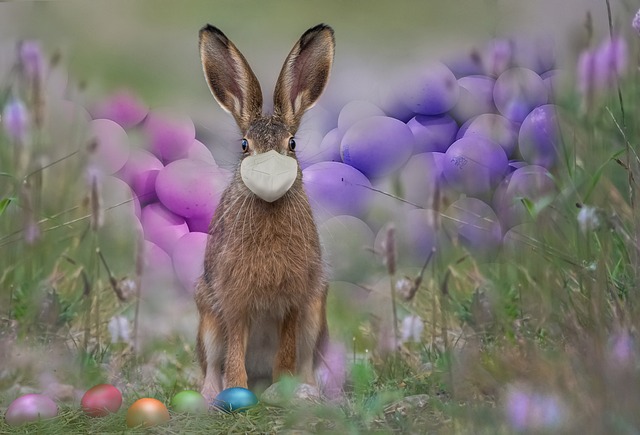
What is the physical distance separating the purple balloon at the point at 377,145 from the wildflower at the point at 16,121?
36.3 inches

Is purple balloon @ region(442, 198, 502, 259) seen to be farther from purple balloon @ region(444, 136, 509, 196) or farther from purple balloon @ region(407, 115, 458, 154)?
purple balloon @ region(407, 115, 458, 154)

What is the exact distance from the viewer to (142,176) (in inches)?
102

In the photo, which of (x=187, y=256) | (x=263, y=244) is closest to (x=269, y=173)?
(x=263, y=244)

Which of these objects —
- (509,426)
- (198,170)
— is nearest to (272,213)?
(198,170)

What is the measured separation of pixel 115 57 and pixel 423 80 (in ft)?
3.02

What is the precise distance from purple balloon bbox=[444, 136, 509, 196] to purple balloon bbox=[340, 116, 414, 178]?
0.46 ft

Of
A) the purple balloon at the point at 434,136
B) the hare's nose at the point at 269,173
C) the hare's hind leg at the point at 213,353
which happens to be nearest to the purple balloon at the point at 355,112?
the purple balloon at the point at 434,136

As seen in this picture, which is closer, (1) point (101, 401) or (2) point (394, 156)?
(1) point (101, 401)

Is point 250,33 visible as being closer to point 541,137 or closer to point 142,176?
point 142,176

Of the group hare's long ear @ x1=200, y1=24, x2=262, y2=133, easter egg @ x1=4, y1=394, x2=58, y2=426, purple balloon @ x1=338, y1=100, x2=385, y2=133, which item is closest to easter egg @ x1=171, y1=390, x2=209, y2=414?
easter egg @ x1=4, y1=394, x2=58, y2=426

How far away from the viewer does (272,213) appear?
86.1 inches

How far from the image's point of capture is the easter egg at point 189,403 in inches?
82.0

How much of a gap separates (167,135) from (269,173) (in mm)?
615

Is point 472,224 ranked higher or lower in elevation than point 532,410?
higher
